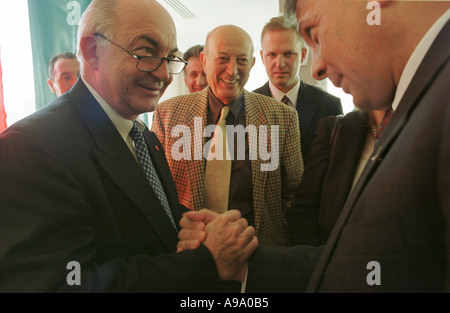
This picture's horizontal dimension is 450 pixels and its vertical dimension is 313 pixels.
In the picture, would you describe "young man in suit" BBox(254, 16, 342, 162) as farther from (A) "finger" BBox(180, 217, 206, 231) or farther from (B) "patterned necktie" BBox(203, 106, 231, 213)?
(A) "finger" BBox(180, 217, 206, 231)

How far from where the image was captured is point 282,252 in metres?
0.98

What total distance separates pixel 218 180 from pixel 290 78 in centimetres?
96

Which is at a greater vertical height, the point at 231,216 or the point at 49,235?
the point at 231,216

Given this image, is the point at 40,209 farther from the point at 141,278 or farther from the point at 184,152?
the point at 184,152

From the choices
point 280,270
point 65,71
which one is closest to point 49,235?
point 280,270

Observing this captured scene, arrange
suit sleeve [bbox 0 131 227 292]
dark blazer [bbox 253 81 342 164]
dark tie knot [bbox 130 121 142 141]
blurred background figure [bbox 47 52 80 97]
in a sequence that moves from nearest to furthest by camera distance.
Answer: suit sleeve [bbox 0 131 227 292] → dark tie knot [bbox 130 121 142 141] → dark blazer [bbox 253 81 342 164] → blurred background figure [bbox 47 52 80 97]

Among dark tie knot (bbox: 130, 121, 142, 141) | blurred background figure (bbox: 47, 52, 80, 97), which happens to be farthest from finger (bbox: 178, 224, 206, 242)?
blurred background figure (bbox: 47, 52, 80, 97)

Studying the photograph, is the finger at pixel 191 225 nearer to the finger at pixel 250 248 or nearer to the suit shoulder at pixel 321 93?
the finger at pixel 250 248

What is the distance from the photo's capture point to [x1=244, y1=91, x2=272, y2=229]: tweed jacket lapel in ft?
4.83

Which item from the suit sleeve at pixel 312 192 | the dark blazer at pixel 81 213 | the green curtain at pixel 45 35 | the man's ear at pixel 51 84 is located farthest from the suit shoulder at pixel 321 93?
the green curtain at pixel 45 35

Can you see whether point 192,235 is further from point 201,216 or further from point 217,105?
point 217,105

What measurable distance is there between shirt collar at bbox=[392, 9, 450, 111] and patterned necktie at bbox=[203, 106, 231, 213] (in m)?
1.02

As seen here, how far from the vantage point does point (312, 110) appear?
5.92ft
